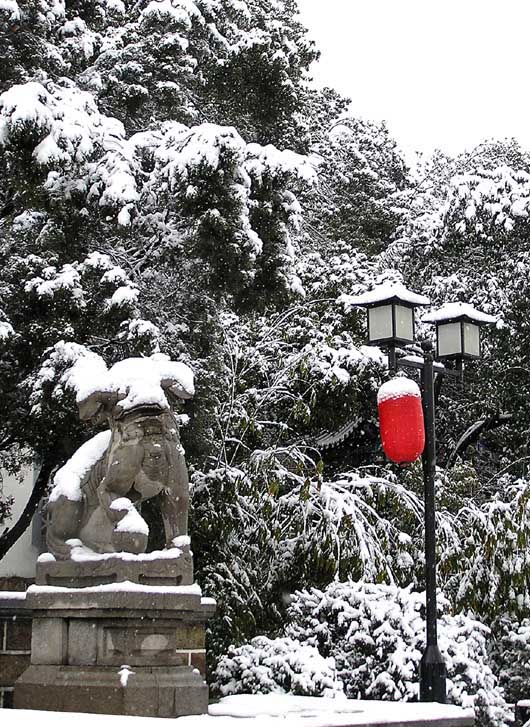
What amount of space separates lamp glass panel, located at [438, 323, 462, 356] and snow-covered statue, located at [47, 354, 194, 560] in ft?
10.3

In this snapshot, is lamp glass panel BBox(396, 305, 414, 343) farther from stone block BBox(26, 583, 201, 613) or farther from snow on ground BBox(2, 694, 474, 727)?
stone block BBox(26, 583, 201, 613)

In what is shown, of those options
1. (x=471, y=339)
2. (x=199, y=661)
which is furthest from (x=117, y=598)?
(x=471, y=339)

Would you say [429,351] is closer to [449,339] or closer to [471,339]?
[449,339]

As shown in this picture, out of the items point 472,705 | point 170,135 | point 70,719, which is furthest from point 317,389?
point 70,719

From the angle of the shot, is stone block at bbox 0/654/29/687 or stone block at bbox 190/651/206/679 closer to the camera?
stone block at bbox 190/651/206/679

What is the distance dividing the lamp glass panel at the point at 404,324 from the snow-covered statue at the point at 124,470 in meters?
2.48

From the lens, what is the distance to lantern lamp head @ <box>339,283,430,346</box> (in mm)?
9508

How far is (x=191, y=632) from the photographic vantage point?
756cm

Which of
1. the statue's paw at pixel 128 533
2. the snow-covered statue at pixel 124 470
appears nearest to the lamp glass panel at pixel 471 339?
the snow-covered statue at pixel 124 470

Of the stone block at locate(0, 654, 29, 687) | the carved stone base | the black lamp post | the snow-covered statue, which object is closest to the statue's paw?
the snow-covered statue

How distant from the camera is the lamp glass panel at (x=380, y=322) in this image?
31.3 ft

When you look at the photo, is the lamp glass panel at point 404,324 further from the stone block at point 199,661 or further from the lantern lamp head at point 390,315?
the stone block at point 199,661

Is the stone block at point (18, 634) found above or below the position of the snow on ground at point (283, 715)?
above

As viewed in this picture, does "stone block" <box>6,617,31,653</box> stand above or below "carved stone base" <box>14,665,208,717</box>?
above
